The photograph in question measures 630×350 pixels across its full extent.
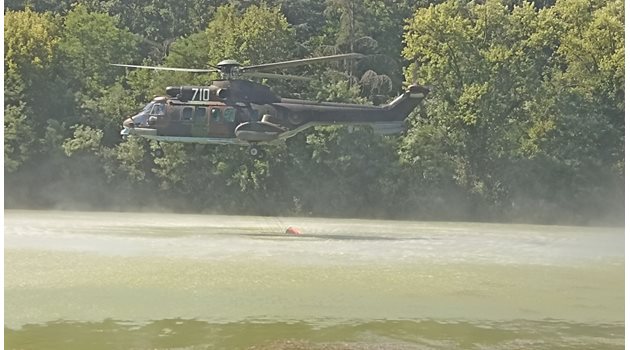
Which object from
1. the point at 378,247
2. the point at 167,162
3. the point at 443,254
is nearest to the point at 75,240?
the point at 378,247

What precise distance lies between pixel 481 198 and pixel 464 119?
2802 mm

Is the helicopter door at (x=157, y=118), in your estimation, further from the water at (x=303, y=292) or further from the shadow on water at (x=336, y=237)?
the shadow on water at (x=336, y=237)

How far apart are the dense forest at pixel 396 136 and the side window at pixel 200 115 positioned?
11249 millimetres

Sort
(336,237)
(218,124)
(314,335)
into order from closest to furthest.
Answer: (314,335), (218,124), (336,237)

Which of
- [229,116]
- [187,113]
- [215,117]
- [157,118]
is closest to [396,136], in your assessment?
[229,116]

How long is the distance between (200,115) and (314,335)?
1124 centimetres

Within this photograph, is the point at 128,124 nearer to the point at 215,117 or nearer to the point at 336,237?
the point at 215,117

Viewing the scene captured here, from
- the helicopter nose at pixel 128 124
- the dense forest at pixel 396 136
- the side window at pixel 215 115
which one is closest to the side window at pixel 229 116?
the side window at pixel 215 115

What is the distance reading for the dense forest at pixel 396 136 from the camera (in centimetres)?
3166

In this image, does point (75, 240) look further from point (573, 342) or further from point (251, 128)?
point (573, 342)

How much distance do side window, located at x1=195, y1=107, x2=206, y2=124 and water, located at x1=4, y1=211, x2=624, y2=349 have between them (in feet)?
7.79

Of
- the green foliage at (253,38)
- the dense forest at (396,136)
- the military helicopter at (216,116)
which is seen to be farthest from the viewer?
the green foliage at (253,38)

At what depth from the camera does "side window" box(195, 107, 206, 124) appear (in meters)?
19.9

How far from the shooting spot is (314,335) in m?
9.35
